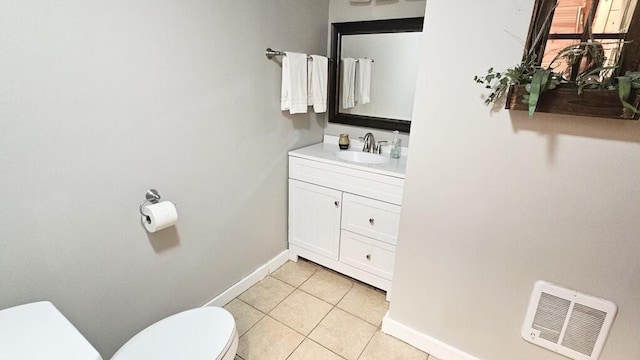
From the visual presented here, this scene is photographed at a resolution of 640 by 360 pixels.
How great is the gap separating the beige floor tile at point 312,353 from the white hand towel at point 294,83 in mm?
1369

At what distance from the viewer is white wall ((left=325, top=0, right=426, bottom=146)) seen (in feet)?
6.36

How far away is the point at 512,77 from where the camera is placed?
3.57ft

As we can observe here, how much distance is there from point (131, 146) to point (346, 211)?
4.08 feet

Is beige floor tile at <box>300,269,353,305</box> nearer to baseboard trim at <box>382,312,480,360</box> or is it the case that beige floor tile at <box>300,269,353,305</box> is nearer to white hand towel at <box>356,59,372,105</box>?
baseboard trim at <box>382,312,480,360</box>

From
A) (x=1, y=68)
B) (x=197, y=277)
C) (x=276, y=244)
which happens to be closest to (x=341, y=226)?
(x=276, y=244)

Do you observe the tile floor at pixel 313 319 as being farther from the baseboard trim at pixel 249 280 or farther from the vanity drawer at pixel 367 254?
the vanity drawer at pixel 367 254

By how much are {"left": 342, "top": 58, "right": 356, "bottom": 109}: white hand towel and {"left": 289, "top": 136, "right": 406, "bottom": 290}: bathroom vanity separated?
0.35m

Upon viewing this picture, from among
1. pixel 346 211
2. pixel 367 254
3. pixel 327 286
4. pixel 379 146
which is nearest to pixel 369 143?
pixel 379 146

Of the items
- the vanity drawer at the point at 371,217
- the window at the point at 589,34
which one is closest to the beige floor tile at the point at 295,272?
the vanity drawer at the point at 371,217

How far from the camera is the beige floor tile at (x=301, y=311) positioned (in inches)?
70.8

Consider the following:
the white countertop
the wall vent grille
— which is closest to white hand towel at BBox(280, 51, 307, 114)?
the white countertop

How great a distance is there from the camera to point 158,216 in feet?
4.36

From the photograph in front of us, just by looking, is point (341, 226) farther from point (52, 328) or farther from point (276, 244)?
point (52, 328)

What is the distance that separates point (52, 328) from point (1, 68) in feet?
2.58
